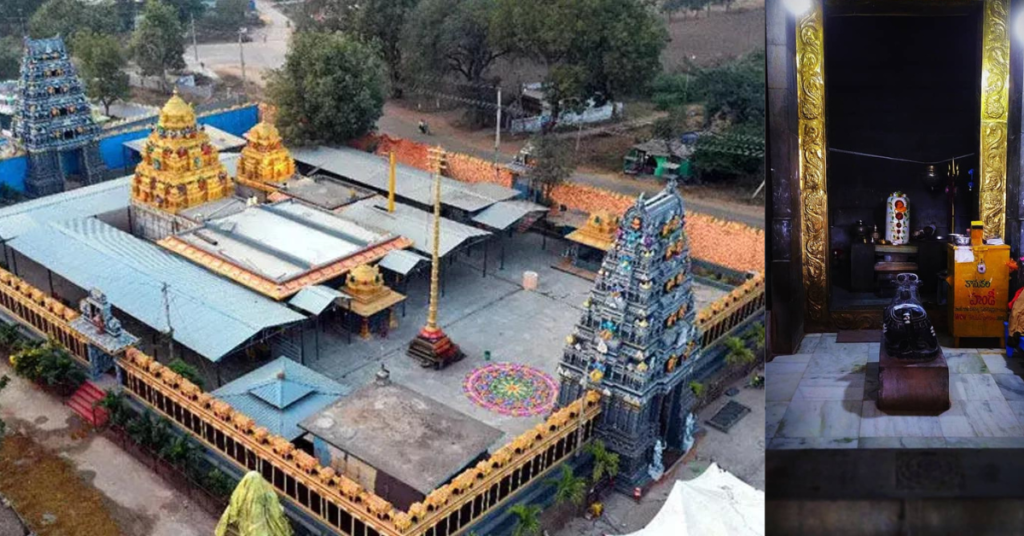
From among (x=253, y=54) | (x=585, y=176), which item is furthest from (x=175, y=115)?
(x=253, y=54)

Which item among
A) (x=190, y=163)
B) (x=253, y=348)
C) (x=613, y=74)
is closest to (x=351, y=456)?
(x=253, y=348)

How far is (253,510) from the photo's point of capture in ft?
36.3

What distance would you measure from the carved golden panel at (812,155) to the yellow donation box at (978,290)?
122 cm

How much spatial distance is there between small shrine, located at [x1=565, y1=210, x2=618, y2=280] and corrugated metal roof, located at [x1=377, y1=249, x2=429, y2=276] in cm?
364

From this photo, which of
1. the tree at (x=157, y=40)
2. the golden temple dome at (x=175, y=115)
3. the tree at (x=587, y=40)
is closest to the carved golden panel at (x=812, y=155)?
the golden temple dome at (x=175, y=115)

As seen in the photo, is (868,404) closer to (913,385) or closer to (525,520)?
(913,385)

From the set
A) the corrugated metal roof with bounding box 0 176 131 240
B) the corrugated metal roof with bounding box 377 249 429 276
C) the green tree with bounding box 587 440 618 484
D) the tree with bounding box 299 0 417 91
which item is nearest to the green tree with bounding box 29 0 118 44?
the tree with bounding box 299 0 417 91

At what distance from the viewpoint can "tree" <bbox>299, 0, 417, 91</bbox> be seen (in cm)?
3481

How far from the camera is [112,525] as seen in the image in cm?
1388

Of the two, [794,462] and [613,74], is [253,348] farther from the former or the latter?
[613,74]

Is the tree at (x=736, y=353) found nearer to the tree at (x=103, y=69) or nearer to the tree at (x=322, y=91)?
the tree at (x=322, y=91)

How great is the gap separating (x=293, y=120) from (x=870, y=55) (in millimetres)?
21132

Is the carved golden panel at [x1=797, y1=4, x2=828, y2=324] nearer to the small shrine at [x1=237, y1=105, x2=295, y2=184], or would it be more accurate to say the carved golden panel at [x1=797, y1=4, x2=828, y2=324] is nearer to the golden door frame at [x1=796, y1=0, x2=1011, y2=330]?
the golden door frame at [x1=796, y1=0, x2=1011, y2=330]

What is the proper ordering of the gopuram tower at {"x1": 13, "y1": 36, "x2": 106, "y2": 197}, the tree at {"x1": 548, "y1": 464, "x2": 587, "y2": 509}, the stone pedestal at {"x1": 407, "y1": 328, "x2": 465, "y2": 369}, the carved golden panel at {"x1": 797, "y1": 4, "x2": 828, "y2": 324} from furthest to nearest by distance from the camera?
the gopuram tower at {"x1": 13, "y1": 36, "x2": 106, "y2": 197}
the stone pedestal at {"x1": 407, "y1": 328, "x2": 465, "y2": 369}
the tree at {"x1": 548, "y1": 464, "x2": 587, "y2": 509}
the carved golden panel at {"x1": 797, "y1": 4, "x2": 828, "y2": 324}
